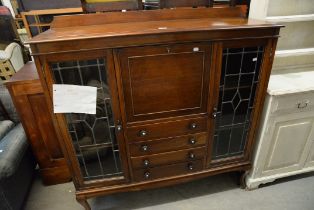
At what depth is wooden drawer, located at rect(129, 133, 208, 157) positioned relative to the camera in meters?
1.27

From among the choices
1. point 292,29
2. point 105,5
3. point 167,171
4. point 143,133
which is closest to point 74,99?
point 143,133

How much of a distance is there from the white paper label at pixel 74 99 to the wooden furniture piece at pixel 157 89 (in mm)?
30

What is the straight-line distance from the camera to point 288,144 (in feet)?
4.90

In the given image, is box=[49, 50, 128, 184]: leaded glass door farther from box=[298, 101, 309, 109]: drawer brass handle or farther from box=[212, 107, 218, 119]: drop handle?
box=[298, 101, 309, 109]: drawer brass handle

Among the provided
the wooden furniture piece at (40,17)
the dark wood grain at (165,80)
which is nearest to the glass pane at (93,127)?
the dark wood grain at (165,80)

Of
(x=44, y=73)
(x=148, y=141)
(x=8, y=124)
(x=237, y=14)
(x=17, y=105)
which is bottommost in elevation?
(x=8, y=124)

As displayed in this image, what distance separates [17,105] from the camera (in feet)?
4.73

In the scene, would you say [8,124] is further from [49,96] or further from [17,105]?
[49,96]

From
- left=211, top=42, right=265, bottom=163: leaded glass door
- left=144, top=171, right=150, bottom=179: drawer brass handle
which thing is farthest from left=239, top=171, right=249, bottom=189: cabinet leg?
left=144, top=171, right=150, bottom=179: drawer brass handle

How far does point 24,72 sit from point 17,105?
0.82ft

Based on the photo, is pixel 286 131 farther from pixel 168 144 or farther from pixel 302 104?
pixel 168 144

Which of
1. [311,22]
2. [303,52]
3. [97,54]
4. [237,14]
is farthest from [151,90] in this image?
[311,22]

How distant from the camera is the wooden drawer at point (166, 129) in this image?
1212mm

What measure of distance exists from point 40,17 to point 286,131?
317 cm
